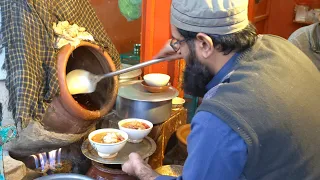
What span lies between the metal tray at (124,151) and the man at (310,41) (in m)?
1.02

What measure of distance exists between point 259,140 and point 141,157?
2.95 feet

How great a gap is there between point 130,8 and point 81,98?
1160 mm

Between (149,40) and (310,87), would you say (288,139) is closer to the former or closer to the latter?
(310,87)

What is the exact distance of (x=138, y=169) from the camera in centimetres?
171

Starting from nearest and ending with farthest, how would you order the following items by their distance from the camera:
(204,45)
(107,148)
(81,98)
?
(204,45), (107,148), (81,98)

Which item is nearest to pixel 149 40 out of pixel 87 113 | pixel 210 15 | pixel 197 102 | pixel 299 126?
pixel 197 102

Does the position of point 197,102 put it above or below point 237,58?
below

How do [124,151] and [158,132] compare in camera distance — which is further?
[158,132]

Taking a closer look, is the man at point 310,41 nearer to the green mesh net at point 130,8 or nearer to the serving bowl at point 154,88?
the serving bowl at point 154,88

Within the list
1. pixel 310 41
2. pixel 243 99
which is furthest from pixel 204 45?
pixel 310 41

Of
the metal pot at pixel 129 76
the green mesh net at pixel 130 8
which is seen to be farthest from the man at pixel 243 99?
the green mesh net at pixel 130 8

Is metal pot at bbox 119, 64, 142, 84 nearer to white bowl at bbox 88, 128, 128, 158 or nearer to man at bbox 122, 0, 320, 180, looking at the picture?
white bowl at bbox 88, 128, 128, 158

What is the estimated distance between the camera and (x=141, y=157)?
74.5 inches

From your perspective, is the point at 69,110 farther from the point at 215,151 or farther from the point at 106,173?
the point at 215,151
